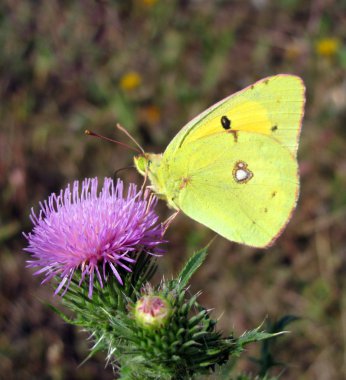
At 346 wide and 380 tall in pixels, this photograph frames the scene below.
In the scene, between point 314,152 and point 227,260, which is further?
point 314,152

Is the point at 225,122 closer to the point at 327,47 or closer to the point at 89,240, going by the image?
the point at 89,240

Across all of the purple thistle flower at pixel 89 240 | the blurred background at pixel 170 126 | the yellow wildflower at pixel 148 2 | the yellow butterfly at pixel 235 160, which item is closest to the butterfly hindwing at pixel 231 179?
the yellow butterfly at pixel 235 160

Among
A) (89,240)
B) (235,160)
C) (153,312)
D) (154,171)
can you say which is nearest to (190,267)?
(153,312)

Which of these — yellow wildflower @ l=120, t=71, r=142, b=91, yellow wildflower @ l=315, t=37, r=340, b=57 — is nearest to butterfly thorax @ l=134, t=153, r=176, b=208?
yellow wildflower @ l=120, t=71, r=142, b=91

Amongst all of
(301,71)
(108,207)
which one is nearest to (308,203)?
(301,71)

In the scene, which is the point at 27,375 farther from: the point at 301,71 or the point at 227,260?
the point at 301,71

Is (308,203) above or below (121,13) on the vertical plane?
below
